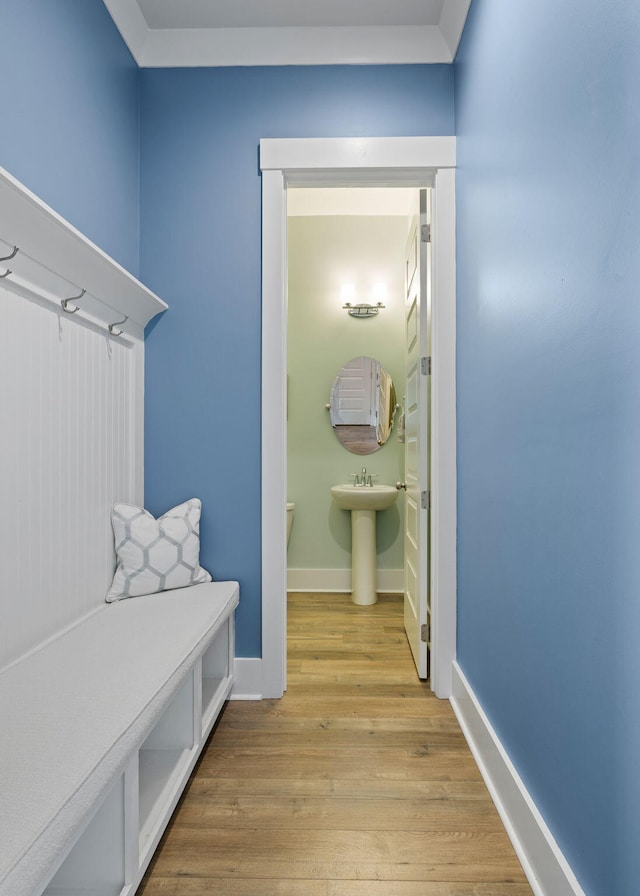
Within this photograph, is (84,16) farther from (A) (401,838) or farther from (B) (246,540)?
(A) (401,838)

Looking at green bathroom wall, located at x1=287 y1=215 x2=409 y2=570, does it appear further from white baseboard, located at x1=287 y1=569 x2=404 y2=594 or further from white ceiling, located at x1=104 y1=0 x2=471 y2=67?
white ceiling, located at x1=104 y1=0 x2=471 y2=67

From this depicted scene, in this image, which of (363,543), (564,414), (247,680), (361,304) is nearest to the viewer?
(564,414)

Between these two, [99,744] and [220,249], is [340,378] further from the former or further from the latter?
[99,744]

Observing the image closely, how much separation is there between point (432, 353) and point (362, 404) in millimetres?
1704

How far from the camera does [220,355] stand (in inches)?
95.0

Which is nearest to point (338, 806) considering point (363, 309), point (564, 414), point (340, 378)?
point (564, 414)

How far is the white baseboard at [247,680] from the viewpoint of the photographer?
2.37 metres

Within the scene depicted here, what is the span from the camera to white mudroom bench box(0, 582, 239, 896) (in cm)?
90

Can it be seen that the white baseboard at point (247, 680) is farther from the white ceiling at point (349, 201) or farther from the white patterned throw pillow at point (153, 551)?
the white ceiling at point (349, 201)

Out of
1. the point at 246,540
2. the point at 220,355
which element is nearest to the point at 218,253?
the point at 220,355

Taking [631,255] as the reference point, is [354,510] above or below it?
below

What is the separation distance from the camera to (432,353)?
2385 millimetres

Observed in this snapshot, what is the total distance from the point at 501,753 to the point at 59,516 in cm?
148

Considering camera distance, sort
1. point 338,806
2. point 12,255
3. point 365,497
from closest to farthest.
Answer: point 12,255 < point 338,806 < point 365,497
